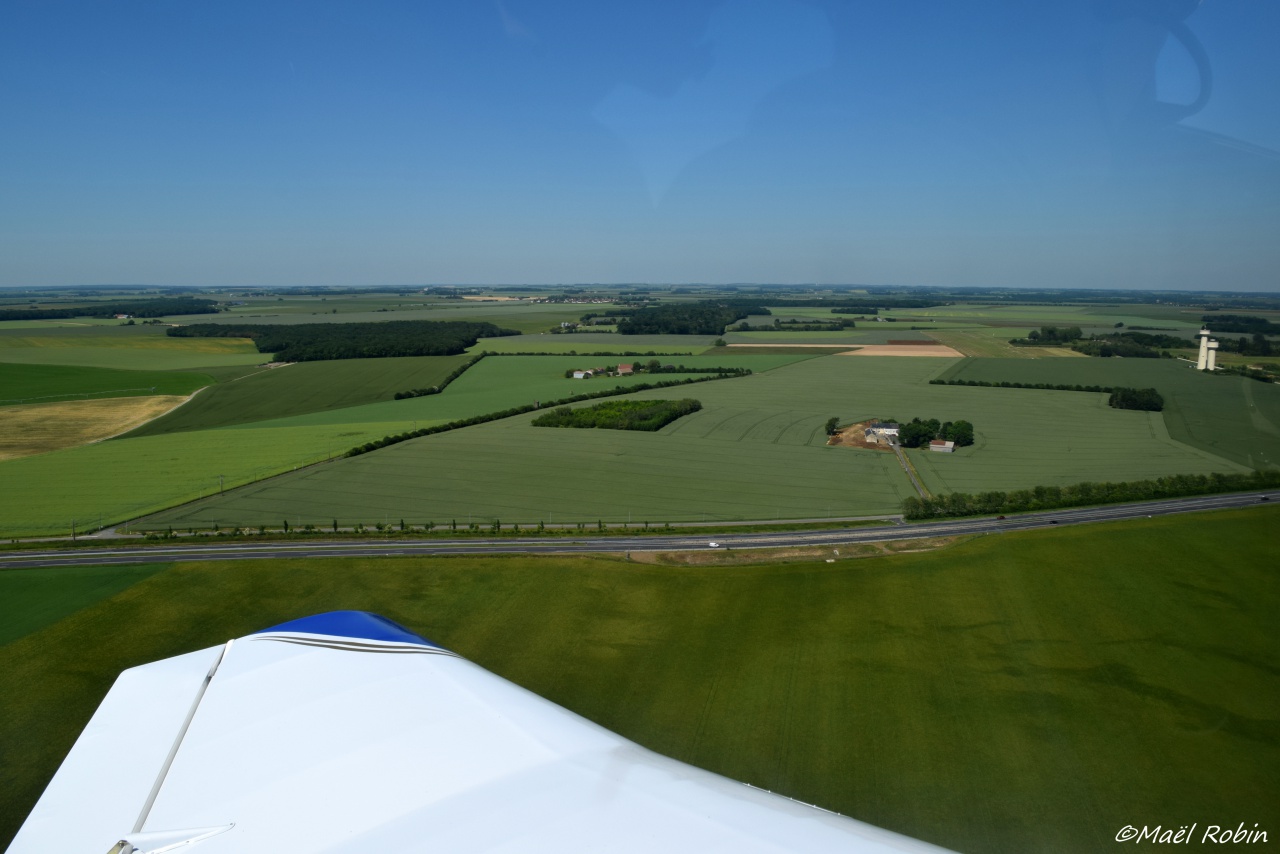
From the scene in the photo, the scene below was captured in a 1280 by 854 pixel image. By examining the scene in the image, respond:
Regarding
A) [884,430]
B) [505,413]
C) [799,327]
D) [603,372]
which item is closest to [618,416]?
[505,413]

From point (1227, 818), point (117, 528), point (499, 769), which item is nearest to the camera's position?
point (499, 769)

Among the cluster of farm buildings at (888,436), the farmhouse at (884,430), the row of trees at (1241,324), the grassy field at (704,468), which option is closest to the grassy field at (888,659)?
the grassy field at (704,468)

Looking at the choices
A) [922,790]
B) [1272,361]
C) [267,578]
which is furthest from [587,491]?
[1272,361]

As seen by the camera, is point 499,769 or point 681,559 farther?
point 681,559

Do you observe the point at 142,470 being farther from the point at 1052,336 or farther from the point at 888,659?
the point at 1052,336

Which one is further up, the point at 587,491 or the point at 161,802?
the point at 161,802

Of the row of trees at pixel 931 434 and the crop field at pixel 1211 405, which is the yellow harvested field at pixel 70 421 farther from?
the crop field at pixel 1211 405

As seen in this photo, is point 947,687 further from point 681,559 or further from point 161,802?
point 161,802
